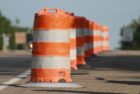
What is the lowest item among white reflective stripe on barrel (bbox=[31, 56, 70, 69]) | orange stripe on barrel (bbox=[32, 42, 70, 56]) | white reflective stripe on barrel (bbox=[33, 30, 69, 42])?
white reflective stripe on barrel (bbox=[31, 56, 70, 69])

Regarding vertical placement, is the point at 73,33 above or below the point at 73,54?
above

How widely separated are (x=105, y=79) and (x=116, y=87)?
2.80 metres

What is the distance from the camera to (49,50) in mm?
16734

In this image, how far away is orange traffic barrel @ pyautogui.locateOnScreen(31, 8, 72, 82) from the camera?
54.7ft

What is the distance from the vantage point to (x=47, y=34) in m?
16.8

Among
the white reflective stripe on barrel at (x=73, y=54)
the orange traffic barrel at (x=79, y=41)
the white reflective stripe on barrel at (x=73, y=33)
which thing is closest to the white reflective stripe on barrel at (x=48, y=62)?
the white reflective stripe on barrel at (x=73, y=54)

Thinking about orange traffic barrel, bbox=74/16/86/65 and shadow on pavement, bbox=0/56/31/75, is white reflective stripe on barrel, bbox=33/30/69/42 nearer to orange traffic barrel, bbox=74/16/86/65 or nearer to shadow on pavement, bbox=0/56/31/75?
shadow on pavement, bbox=0/56/31/75

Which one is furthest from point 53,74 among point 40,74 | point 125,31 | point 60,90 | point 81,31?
point 125,31

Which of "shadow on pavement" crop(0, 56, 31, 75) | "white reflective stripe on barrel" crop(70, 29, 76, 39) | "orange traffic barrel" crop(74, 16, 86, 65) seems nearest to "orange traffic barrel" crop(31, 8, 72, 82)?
"shadow on pavement" crop(0, 56, 31, 75)

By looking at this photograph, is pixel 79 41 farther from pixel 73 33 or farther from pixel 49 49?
pixel 49 49

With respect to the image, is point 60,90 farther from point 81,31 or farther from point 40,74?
point 81,31

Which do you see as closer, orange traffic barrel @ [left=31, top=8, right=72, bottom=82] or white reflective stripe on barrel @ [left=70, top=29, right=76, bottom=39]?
orange traffic barrel @ [left=31, top=8, right=72, bottom=82]

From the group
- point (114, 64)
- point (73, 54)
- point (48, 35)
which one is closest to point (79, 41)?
point (73, 54)

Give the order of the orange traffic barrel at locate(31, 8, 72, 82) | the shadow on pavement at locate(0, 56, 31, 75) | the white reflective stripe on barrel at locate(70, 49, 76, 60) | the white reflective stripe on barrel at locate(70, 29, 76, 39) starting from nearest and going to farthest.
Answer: the orange traffic barrel at locate(31, 8, 72, 82)
the shadow on pavement at locate(0, 56, 31, 75)
the white reflective stripe on barrel at locate(70, 49, 76, 60)
the white reflective stripe on barrel at locate(70, 29, 76, 39)
